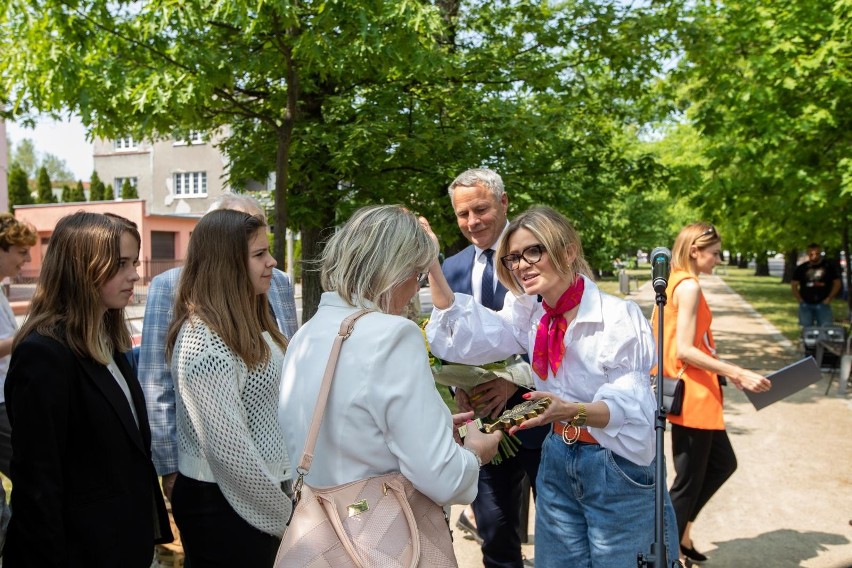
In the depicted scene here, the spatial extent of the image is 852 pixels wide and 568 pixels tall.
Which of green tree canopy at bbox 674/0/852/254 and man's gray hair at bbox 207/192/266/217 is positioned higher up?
green tree canopy at bbox 674/0/852/254

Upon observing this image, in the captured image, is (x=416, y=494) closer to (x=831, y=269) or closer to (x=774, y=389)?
Answer: (x=774, y=389)

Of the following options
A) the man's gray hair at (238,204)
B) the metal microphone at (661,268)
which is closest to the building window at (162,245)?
the man's gray hair at (238,204)

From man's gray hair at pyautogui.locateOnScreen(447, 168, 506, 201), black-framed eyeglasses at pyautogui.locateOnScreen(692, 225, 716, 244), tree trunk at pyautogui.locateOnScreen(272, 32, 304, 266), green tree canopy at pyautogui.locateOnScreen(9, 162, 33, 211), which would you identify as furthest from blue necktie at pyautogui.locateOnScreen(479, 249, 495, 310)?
green tree canopy at pyautogui.locateOnScreen(9, 162, 33, 211)

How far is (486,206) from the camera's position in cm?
375

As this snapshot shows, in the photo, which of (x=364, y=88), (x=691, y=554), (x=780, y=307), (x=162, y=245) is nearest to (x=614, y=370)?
(x=691, y=554)

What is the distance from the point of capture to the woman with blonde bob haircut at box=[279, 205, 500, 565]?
6.26ft

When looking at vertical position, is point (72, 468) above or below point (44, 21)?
below

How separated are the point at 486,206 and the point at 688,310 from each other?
1.31 m

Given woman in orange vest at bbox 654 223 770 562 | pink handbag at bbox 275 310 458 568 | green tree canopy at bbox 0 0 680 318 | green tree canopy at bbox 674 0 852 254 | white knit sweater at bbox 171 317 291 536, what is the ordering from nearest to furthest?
pink handbag at bbox 275 310 458 568 → white knit sweater at bbox 171 317 291 536 → woman in orange vest at bbox 654 223 770 562 → green tree canopy at bbox 0 0 680 318 → green tree canopy at bbox 674 0 852 254

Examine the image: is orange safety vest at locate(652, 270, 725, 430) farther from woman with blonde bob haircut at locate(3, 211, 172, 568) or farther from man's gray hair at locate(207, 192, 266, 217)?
woman with blonde bob haircut at locate(3, 211, 172, 568)

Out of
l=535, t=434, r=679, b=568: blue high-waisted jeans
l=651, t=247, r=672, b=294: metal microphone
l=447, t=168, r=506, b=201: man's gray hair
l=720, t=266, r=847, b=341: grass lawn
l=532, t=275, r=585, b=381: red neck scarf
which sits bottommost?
l=720, t=266, r=847, b=341: grass lawn

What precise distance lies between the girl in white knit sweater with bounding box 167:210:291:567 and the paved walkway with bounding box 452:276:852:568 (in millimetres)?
2366

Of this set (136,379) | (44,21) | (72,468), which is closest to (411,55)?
(44,21)

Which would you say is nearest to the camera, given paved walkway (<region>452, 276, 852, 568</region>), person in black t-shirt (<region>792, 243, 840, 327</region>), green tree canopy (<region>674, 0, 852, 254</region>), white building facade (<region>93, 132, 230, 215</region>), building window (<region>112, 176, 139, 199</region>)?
paved walkway (<region>452, 276, 852, 568</region>)
